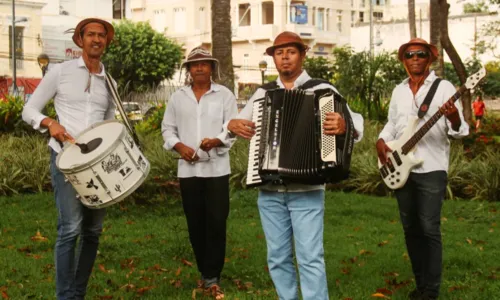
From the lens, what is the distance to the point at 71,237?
6664 millimetres

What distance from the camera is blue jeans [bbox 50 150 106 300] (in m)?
6.65

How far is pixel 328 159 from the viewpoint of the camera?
5840 millimetres

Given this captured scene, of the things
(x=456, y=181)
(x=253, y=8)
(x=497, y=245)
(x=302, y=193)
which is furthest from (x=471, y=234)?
(x=253, y=8)

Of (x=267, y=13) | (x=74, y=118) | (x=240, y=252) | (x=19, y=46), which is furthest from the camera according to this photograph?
(x=267, y=13)

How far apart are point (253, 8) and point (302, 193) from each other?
258 ft

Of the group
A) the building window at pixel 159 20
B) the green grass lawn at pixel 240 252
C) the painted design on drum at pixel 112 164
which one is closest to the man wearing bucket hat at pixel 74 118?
the painted design on drum at pixel 112 164

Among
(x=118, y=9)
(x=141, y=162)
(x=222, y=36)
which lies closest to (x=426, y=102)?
(x=141, y=162)

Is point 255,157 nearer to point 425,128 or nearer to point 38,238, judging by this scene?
point 425,128

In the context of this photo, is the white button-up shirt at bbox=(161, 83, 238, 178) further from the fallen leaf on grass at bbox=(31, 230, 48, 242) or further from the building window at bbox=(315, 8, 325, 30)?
the building window at bbox=(315, 8, 325, 30)

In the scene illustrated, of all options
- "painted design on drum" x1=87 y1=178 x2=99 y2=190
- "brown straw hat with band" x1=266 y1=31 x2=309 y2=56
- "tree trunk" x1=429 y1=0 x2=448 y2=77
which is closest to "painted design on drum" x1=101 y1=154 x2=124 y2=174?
"painted design on drum" x1=87 y1=178 x2=99 y2=190

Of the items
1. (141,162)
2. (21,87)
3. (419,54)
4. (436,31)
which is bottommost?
(141,162)

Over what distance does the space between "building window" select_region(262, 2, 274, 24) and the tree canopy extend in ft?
59.7

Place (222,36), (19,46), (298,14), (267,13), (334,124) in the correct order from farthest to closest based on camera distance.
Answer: (267,13) < (298,14) < (19,46) < (222,36) < (334,124)

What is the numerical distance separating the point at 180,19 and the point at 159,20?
116 inches
